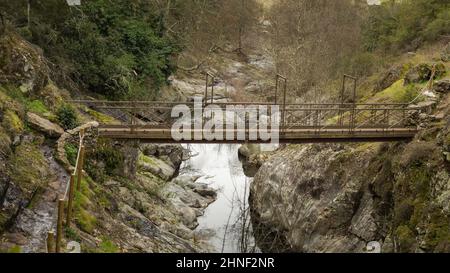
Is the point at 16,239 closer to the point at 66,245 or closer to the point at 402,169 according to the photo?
the point at 66,245

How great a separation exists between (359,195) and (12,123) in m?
12.4

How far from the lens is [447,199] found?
582 inches

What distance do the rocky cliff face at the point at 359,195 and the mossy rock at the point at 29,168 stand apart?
5.98 metres

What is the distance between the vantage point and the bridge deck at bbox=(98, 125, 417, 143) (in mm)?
18172

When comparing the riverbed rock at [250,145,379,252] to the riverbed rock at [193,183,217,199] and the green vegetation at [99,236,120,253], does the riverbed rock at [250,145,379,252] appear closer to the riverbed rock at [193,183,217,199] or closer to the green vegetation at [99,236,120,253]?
the riverbed rock at [193,183,217,199]

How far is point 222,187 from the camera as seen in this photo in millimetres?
30078

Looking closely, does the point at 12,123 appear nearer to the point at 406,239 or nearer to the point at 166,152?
the point at 406,239

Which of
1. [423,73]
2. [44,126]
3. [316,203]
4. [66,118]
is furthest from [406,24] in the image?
[44,126]

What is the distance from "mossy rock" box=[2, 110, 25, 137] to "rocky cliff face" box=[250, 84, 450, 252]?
739 centimetres

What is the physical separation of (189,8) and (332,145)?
25759 mm

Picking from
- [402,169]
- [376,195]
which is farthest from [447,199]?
[376,195]

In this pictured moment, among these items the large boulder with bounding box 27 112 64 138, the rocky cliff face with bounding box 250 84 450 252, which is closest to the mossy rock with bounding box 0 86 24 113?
the large boulder with bounding box 27 112 64 138

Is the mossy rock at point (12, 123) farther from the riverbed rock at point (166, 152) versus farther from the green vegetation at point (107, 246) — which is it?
the riverbed rock at point (166, 152)

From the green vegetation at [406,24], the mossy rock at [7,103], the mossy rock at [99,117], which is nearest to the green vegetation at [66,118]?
the mossy rock at [7,103]
